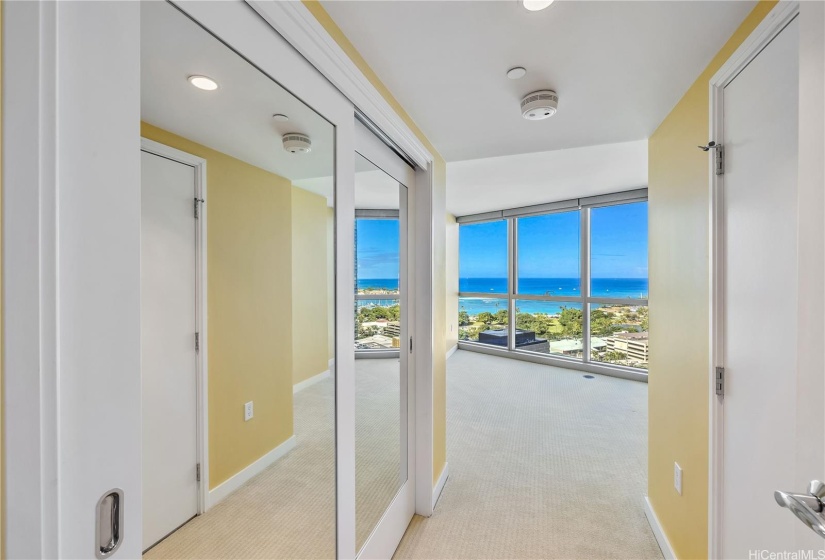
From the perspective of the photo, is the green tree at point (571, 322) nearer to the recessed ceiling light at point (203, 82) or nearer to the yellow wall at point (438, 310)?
the yellow wall at point (438, 310)

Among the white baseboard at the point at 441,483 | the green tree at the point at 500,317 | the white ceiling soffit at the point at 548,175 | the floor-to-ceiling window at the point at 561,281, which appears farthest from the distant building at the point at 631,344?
the white baseboard at the point at 441,483

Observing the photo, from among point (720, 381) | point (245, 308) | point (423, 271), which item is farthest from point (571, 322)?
point (245, 308)

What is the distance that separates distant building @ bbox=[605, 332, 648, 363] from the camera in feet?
16.9

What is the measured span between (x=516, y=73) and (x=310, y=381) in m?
1.46

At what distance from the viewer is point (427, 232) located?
222cm

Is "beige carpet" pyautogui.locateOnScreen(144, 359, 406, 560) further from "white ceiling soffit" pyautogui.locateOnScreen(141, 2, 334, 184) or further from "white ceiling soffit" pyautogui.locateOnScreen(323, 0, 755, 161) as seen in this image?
"white ceiling soffit" pyautogui.locateOnScreen(323, 0, 755, 161)

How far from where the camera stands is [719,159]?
1.38 m

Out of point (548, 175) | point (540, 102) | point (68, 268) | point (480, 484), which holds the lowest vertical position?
point (480, 484)

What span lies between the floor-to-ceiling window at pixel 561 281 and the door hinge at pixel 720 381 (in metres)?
4.09

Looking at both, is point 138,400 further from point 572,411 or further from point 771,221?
point 572,411

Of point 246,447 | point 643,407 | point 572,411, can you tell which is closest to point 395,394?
point 246,447

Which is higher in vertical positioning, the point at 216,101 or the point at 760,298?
the point at 216,101

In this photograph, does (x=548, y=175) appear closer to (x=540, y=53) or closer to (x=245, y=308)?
(x=540, y=53)

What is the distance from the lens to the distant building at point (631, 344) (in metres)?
5.15
